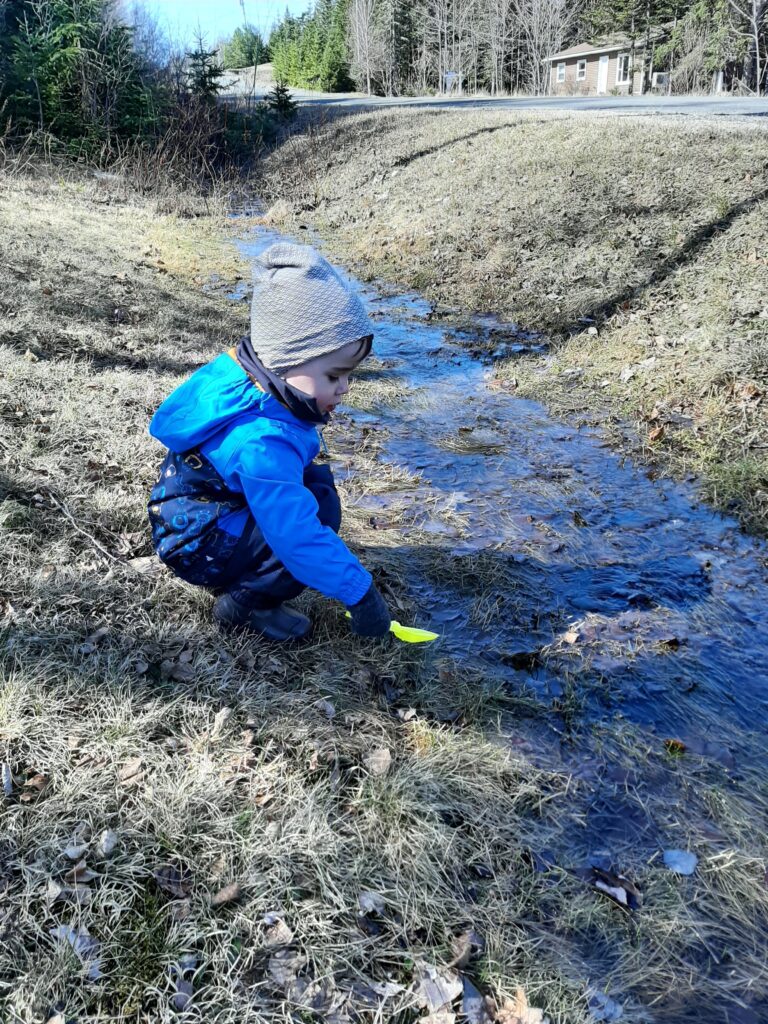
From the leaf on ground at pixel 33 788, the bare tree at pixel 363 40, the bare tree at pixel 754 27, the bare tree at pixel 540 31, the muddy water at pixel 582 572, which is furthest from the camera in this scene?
the bare tree at pixel 540 31

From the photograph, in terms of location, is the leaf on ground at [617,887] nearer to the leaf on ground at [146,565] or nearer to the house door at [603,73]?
the leaf on ground at [146,565]

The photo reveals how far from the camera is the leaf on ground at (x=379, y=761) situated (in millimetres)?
2254

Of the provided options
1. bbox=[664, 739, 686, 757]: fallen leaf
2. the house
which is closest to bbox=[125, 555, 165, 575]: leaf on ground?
bbox=[664, 739, 686, 757]: fallen leaf

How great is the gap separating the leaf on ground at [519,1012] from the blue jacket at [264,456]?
1.18m

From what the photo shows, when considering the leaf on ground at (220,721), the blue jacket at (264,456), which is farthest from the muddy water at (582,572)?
the leaf on ground at (220,721)

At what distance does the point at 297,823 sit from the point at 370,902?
29 cm

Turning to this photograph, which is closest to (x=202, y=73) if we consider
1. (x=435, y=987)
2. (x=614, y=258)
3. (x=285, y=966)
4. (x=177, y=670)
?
(x=614, y=258)

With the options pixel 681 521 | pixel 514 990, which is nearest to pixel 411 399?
pixel 681 521

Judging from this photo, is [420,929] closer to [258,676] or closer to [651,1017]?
[651,1017]

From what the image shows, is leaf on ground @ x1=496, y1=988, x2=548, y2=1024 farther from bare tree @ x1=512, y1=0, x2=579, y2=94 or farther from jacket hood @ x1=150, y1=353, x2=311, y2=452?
bare tree @ x1=512, y1=0, x2=579, y2=94

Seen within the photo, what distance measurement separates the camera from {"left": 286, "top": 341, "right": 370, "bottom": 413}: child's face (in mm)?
2287

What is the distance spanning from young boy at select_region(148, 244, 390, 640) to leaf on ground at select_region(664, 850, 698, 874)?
1.13 metres

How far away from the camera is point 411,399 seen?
18.5 ft

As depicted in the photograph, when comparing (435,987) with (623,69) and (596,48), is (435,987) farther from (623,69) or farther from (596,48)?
(623,69)
